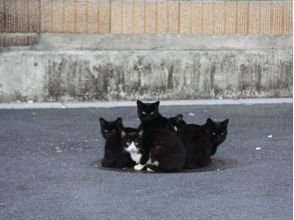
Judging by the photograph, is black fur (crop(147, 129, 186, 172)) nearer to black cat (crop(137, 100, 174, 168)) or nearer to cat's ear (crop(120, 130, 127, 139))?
black cat (crop(137, 100, 174, 168))

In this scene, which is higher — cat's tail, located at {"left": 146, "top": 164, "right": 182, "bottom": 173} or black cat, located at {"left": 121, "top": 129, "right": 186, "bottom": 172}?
black cat, located at {"left": 121, "top": 129, "right": 186, "bottom": 172}

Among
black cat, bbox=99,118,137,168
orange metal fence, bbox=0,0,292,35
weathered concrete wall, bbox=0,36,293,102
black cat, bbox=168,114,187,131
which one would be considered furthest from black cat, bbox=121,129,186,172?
orange metal fence, bbox=0,0,292,35

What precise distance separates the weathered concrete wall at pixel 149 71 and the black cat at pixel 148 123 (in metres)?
3.65

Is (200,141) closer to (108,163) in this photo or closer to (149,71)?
(108,163)

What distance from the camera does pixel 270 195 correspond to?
8.71 m

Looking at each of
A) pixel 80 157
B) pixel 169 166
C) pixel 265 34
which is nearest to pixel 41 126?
pixel 80 157

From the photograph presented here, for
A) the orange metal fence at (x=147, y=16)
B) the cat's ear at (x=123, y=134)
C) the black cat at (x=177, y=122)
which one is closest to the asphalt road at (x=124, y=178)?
the cat's ear at (x=123, y=134)

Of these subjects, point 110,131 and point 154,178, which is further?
point 110,131

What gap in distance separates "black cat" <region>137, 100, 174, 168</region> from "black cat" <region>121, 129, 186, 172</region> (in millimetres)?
37

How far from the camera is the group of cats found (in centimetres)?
964

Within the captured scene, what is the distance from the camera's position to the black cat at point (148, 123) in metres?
9.78

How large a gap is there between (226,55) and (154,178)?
208 inches

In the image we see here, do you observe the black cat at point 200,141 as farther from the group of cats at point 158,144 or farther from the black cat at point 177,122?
the black cat at point 177,122

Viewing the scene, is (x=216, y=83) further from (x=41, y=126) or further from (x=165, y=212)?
(x=165, y=212)
